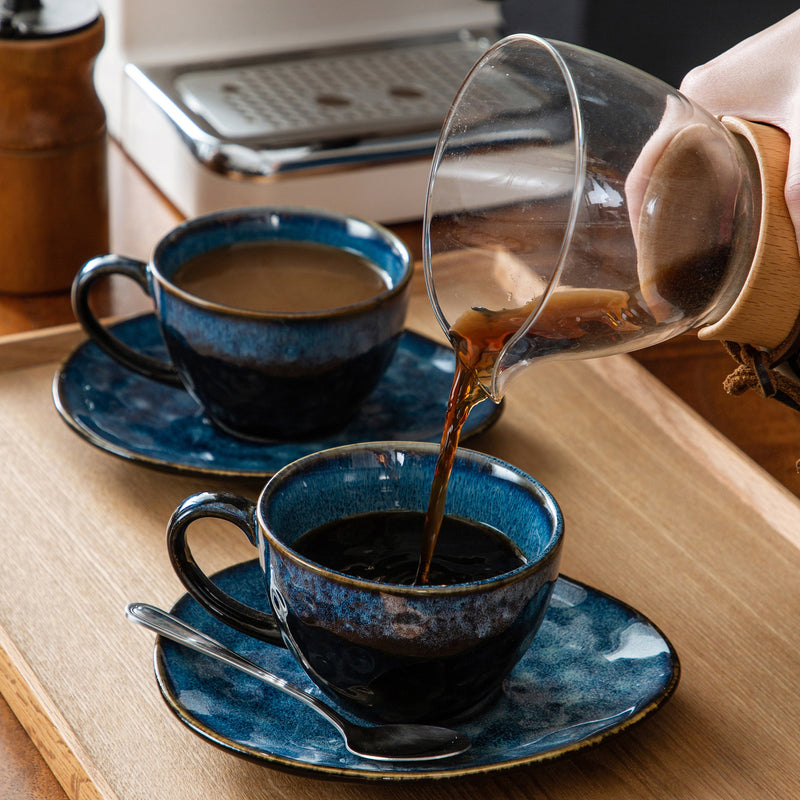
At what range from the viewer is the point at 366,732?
0.50 m

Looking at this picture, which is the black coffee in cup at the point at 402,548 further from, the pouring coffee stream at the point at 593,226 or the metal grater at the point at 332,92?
the metal grater at the point at 332,92

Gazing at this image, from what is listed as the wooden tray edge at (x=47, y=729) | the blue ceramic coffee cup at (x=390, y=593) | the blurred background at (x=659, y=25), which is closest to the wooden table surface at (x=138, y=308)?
the wooden tray edge at (x=47, y=729)

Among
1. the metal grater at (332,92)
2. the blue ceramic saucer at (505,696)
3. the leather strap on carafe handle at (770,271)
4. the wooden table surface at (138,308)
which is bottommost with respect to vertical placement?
the wooden table surface at (138,308)

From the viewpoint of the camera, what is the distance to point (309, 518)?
1.81 feet

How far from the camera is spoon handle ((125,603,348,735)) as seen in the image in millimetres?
523

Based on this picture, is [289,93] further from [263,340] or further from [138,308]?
[263,340]

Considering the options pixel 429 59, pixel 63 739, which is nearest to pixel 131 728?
pixel 63 739

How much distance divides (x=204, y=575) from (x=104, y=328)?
0.29 metres

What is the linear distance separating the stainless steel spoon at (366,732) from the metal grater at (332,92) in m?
0.59

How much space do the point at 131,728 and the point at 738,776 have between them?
0.83 ft

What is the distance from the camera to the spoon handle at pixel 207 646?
0.52 meters

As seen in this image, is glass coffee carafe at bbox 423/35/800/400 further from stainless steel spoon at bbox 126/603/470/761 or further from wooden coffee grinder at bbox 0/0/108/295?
wooden coffee grinder at bbox 0/0/108/295

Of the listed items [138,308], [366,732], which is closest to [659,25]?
[138,308]

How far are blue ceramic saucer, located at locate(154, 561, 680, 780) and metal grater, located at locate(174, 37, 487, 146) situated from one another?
0.56 m
